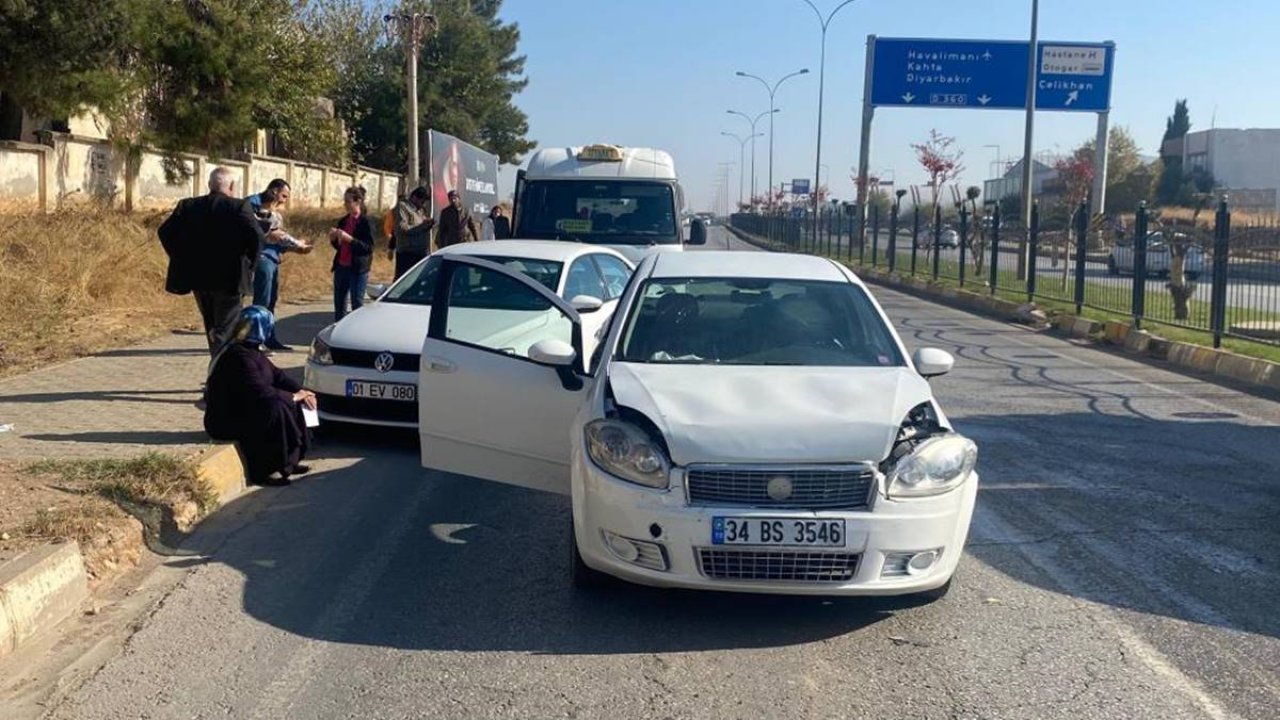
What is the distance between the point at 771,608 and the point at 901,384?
1.20 metres

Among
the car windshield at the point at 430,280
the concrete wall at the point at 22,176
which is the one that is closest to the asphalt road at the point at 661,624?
the car windshield at the point at 430,280

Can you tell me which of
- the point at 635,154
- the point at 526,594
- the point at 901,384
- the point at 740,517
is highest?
the point at 635,154

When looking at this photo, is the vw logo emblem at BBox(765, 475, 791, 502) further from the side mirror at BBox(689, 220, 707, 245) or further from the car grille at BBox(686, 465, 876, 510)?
the side mirror at BBox(689, 220, 707, 245)

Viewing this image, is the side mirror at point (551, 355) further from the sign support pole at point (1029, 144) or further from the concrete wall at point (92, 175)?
the sign support pole at point (1029, 144)

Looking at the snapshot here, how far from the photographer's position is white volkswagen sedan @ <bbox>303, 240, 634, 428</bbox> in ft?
30.8

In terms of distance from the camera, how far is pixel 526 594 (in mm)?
5973

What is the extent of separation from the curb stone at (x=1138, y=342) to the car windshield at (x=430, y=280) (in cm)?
799

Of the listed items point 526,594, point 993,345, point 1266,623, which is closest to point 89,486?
point 526,594

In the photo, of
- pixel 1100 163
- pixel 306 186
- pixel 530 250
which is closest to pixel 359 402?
pixel 530 250

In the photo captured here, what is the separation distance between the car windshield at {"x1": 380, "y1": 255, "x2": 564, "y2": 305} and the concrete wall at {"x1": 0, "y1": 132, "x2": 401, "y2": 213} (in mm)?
8790

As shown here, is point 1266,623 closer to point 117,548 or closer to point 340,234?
point 117,548

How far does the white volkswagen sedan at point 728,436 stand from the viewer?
5.23 meters

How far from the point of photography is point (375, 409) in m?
9.44

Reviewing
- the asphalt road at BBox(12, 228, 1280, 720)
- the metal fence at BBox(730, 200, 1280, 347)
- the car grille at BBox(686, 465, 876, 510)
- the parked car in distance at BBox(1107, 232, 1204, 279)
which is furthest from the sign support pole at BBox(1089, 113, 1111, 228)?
the car grille at BBox(686, 465, 876, 510)
